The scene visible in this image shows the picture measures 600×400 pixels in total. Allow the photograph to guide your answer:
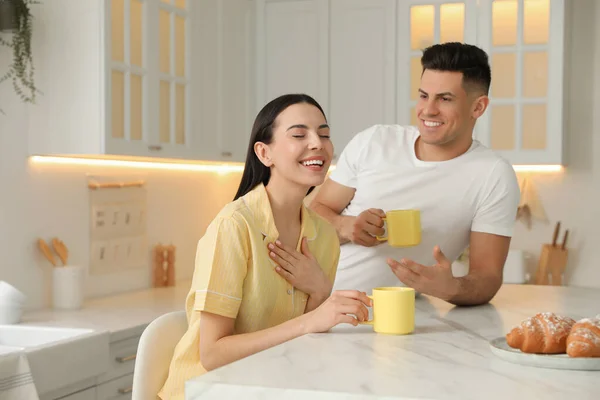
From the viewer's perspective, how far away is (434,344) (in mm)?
1434

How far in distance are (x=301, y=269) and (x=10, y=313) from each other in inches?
55.4

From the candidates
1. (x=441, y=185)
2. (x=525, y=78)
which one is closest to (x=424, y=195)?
(x=441, y=185)

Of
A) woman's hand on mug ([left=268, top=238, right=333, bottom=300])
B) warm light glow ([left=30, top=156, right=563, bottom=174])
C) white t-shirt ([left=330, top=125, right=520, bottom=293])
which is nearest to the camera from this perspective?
woman's hand on mug ([left=268, top=238, right=333, bottom=300])

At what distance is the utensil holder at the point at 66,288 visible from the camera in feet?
10.3

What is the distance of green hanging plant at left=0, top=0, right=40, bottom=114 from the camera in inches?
112

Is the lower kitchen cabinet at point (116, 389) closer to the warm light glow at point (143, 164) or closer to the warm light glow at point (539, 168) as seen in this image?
the warm light glow at point (143, 164)

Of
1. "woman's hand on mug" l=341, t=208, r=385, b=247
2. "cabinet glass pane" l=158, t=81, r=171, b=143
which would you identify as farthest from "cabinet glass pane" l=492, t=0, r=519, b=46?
"woman's hand on mug" l=341, t=208, r=385, b=247

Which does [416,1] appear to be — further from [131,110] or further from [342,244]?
[342,244]

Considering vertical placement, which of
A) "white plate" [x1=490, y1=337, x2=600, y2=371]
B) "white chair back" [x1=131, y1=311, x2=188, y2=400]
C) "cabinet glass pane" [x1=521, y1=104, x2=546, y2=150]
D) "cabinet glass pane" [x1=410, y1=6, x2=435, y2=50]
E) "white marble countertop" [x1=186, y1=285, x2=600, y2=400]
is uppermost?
"cabinet glass pane" [x1=410, y1=6, x2=435, y2=50]

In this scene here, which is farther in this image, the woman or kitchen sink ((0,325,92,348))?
kitchen sink ((0,325,92,348))

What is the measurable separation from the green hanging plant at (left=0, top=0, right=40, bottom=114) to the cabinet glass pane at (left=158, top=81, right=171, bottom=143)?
0.60 meters

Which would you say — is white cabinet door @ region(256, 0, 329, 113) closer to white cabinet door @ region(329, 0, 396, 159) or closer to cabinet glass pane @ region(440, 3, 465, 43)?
white cabinet door @ region(329, 0, 396, 159)

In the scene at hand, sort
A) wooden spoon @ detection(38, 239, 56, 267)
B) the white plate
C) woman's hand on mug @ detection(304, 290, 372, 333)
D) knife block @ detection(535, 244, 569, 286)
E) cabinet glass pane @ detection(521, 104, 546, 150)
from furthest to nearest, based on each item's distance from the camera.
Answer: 1. knife block @ detection(535, 244, 569, 286)
2. cabinet glass pane @ detection(521, 104, 546, 150)
3. wooden spoon @ detection(38, 239, 56, 267)
4. woman's hand on mug @ detection(304, 290, 372, 333)
5. the white plate

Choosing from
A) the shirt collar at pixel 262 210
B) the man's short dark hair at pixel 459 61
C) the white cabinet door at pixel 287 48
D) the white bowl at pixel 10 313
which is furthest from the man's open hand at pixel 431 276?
the white cabinet door at pixel 287 48
